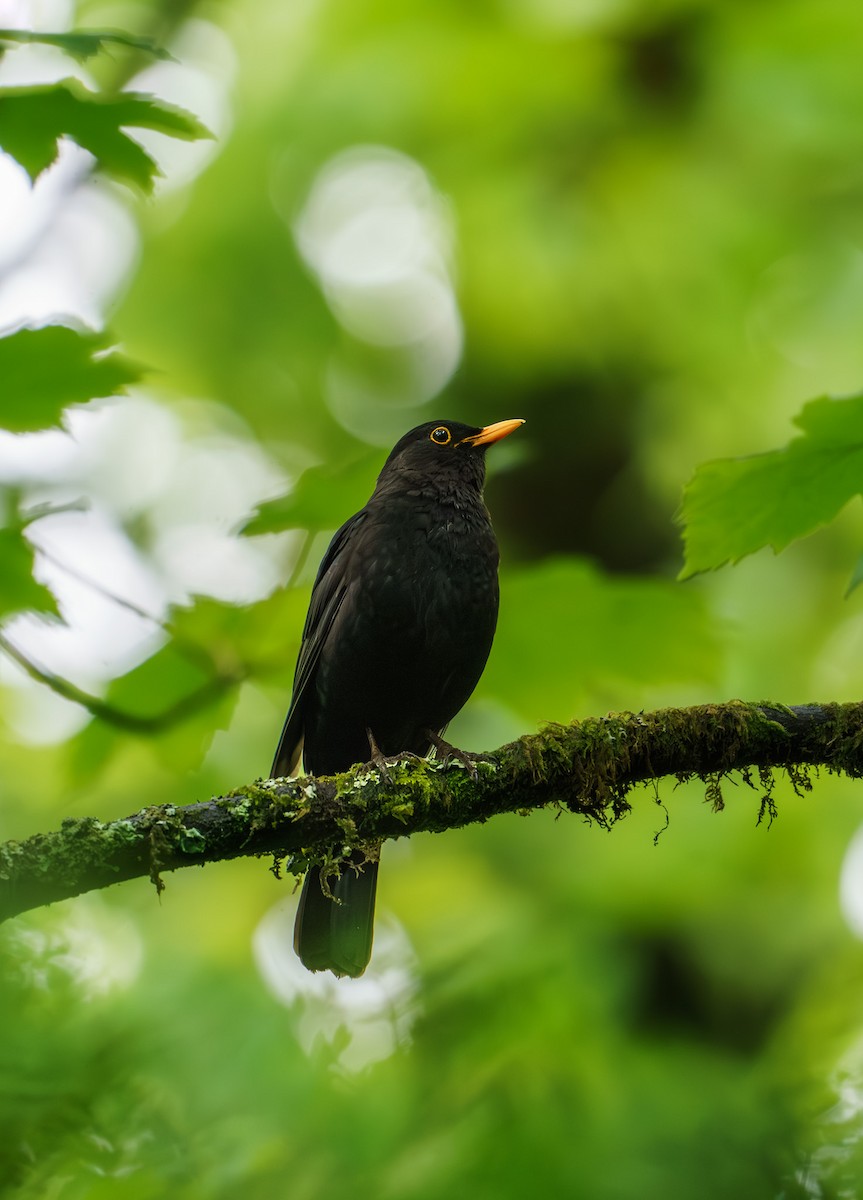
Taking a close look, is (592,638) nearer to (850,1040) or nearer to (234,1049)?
(234,1049)

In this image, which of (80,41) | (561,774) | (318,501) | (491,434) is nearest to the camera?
(80,41)

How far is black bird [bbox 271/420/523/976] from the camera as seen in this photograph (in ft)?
14.1

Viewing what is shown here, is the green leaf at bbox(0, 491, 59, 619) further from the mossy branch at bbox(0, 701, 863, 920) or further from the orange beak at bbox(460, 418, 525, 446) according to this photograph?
the orange beak at bbox(460, 418, 525, 446)

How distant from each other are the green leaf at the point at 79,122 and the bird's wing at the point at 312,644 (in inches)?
93.0

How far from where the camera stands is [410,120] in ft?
22.9

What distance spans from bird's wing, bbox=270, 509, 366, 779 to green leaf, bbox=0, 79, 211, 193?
93.0 inches

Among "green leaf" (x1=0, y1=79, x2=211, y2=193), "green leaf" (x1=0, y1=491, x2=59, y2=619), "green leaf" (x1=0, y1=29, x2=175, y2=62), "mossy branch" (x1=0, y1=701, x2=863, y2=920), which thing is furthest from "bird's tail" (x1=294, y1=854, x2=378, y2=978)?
"green leaf" (x1=0, y1=29, x2=175, y2=62)

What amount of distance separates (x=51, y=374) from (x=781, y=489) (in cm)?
144

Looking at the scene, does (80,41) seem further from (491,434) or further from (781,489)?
(491,434)

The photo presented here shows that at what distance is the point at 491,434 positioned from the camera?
204 inches

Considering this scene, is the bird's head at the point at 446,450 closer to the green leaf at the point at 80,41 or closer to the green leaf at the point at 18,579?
the green leaf at the point at 18,579

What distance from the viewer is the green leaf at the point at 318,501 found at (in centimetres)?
284

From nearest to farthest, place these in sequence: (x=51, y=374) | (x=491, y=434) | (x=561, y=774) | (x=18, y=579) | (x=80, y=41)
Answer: (x=80, y=41) → (x=51, y=374) → (x=18, y=579) → (x=561, y=774) → (x=491, y=434)

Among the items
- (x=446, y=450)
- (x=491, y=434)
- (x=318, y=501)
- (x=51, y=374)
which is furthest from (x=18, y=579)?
(x=491, y=434)
